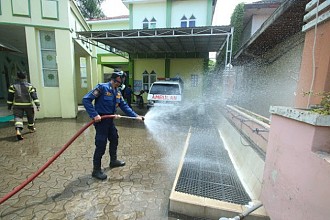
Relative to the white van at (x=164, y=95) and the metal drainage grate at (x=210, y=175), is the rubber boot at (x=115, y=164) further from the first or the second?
the white van at (x=164, y=95)

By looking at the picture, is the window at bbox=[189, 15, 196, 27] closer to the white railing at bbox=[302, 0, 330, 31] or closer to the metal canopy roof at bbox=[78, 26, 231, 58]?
the metal canopy roof at bbox=[78, 26, 231, 58]

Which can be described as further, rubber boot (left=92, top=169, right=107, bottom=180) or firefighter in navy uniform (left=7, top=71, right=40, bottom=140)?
firefighter in navy uniform (left=7, top=71, right=40, bottom=140)

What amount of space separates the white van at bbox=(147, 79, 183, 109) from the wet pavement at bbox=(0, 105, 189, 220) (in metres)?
3.65

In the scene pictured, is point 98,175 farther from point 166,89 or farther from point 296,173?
point 166,89

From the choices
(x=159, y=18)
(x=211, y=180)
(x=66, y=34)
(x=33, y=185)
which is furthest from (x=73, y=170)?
(x=159, y=18)

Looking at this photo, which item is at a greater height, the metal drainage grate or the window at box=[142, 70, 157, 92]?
the window at box=[142, 70, 157, 92]

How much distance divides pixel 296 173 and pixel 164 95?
26.5 ft

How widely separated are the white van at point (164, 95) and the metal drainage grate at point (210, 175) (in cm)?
410

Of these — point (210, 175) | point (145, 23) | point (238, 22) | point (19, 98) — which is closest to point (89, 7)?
point (145, 23)

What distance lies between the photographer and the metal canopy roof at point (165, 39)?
9.30 metres

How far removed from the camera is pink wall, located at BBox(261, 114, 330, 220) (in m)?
1.56

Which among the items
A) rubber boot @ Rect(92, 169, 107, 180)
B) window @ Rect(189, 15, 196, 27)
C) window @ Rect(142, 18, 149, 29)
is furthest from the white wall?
window @ Rect(142, 18, 149, 29)

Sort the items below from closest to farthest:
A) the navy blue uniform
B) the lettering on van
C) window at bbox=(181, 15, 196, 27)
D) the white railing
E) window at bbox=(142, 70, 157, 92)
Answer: the white railing
the navy blue uniform
the lettering on van
window at bbox=(181, 15, 196, 27)
window at bbox=(142, 70, 157, 92)

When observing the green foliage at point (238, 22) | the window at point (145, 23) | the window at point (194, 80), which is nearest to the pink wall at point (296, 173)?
the green foliage at point (238, 22)
